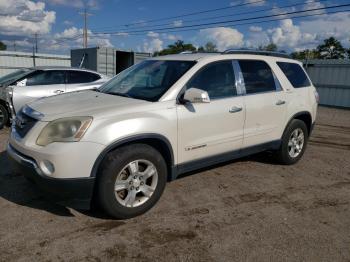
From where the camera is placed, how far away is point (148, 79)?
4551 millimetres

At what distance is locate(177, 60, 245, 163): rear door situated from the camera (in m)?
4.05

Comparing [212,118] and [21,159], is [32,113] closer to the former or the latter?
[21,159]

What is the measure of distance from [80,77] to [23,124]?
5.72 metres

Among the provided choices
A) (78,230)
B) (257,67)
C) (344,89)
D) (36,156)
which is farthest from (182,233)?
(344,89)

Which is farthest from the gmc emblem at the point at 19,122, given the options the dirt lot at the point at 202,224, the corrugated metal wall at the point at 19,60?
the corrugated metal wall at the point at 19,60

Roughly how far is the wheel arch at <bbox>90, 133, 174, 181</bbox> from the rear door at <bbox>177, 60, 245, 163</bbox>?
Result: 0.49ft

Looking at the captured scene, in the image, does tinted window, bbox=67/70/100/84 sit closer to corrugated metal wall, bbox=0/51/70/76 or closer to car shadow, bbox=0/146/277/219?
car shadow, bbox=0/146/277/219

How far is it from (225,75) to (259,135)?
110 cm

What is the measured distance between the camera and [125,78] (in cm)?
488

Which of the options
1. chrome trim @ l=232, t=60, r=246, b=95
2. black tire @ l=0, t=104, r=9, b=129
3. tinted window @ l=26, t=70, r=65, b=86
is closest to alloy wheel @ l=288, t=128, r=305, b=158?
chrome trim @ l=232, t=60, r=246, b=95

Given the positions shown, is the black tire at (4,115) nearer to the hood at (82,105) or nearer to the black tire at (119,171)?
the hood at (82,105)

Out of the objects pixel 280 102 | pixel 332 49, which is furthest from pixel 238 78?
pixel 332 49

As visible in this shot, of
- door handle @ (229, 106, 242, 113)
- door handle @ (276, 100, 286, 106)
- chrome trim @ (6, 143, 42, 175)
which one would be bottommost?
chrome trim @ (6, 143, 42, 175)

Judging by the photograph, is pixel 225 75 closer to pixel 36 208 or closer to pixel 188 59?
pixel 188 59
